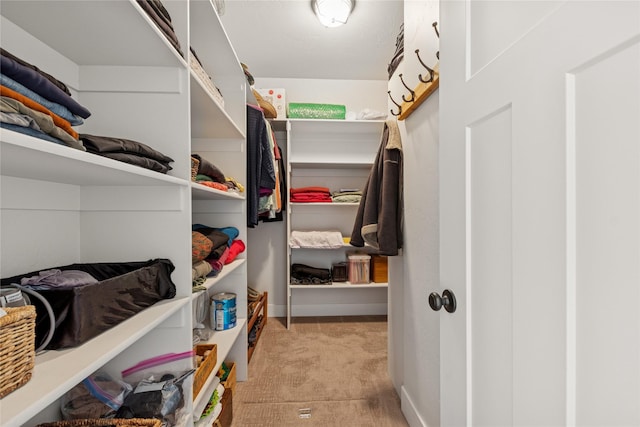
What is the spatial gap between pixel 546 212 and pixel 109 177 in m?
1.02

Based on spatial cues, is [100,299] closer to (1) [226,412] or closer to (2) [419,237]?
(1) [226,412]

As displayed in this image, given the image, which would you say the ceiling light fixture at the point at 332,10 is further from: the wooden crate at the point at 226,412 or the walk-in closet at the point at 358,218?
the wooden crate at the point at 226,412

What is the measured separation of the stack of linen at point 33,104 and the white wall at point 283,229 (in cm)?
246

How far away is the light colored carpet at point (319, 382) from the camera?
5.15 feet

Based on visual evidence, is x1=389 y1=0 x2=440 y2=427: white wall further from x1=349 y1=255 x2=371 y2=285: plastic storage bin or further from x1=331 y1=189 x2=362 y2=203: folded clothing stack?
x1=331 y1=189 x2=362 y2=203: folded clothing stack

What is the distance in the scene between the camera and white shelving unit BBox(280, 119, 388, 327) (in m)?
2.95

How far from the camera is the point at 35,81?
0.54 m

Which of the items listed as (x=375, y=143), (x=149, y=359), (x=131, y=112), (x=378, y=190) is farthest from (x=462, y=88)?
(x=375, y=143)

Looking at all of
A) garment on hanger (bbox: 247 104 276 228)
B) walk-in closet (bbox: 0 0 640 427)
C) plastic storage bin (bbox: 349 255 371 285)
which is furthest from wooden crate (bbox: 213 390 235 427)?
plastic storage bin (bbox: 349 255 371 285)

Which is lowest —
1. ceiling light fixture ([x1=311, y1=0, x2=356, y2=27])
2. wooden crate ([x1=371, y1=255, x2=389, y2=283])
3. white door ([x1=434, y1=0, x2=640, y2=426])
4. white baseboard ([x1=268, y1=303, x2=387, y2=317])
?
white baseboard ([x1=268, y1=303, x2=387, y2=317])

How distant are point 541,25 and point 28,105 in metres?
0.90

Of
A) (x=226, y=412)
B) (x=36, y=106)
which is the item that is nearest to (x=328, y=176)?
(x=226, y=412)

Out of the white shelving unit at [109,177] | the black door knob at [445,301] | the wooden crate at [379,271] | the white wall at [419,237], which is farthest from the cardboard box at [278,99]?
the black door knob at [445,301]

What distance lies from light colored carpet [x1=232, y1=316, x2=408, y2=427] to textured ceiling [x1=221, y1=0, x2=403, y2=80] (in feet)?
7.35
